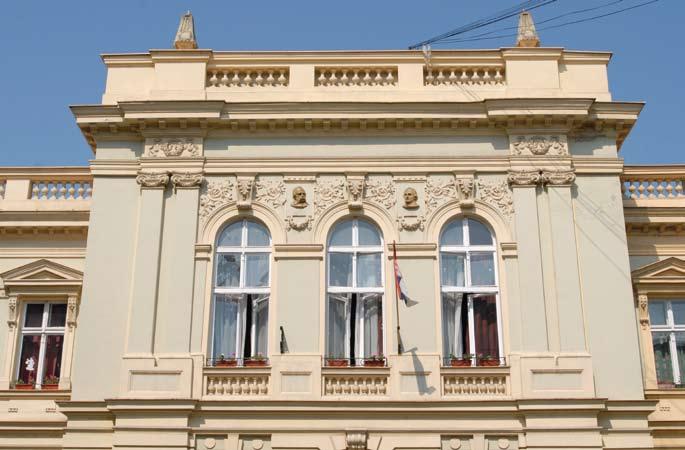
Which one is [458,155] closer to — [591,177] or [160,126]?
[591,177]

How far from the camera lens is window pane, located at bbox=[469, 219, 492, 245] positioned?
805 inches

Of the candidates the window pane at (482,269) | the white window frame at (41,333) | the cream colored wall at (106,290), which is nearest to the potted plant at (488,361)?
the window pane at (482,269)

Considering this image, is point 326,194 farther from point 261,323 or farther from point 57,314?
point 57,314

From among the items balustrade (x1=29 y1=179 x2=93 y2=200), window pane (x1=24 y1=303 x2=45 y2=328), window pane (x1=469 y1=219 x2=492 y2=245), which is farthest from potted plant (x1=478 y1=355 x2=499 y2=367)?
balustrade (x1=29 y1=179 x2=93 y2=200)

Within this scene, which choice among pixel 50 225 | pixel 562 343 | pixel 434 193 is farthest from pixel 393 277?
pixel 50 225

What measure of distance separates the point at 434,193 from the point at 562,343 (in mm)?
4197

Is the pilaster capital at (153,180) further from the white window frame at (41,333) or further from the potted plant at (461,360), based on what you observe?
the potted plant at (461,360)

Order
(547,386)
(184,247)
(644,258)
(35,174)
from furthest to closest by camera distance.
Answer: (35,174), (644,258), (184,247), (547,386)

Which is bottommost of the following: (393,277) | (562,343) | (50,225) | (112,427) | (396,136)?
(112,427)

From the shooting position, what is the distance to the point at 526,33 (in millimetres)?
22250

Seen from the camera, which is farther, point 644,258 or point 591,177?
point 644,258

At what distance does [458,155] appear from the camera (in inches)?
822

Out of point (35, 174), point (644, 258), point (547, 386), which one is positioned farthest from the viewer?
point (35, 174)

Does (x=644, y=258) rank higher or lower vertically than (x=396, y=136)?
lower
